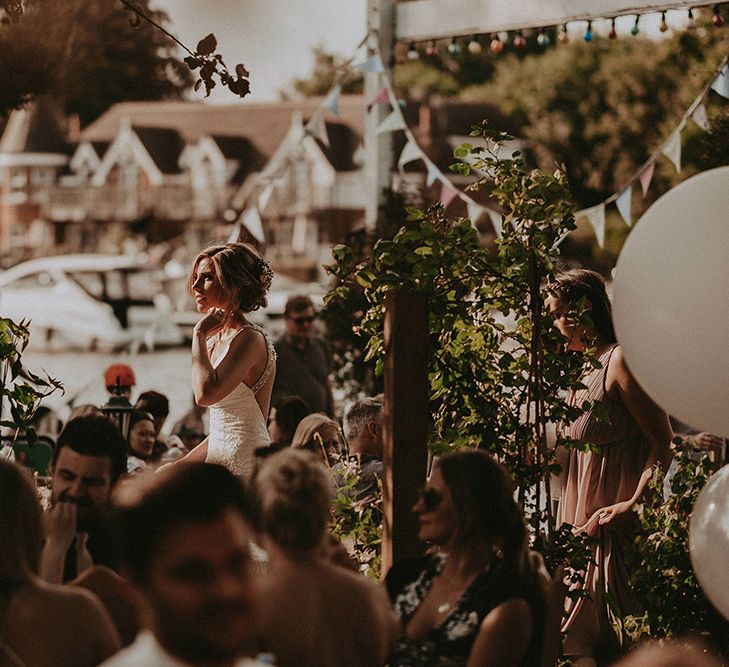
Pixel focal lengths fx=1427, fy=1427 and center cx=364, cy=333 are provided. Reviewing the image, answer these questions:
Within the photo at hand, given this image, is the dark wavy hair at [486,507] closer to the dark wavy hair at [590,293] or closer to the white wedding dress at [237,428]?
the dark wavy hair at [590,293]

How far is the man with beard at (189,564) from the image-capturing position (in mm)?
2029

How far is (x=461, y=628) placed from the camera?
3098 millimetres

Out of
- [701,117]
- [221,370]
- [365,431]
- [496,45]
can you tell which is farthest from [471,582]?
[496,45]

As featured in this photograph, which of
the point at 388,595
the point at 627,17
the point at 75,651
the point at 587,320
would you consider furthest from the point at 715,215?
the point at 627,17

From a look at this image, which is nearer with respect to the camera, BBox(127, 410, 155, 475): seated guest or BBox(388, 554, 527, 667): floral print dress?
BBox(388, 554, 527, 667): floral print dress

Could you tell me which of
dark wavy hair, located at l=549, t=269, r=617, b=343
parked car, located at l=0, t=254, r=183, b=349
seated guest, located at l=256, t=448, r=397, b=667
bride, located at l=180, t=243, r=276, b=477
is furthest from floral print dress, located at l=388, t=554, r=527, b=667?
parked car, located at l=0, t=254, r=183, b=349

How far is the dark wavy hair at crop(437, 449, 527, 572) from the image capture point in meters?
3.18

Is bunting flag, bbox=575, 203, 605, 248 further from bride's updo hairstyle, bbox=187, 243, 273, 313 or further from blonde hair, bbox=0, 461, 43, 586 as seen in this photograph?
blonde hair, bbox=0, 461, 43, 586

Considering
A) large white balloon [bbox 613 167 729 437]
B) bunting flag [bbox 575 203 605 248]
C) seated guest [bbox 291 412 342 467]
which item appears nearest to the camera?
large white balloon [bbox 613 167 729 437]

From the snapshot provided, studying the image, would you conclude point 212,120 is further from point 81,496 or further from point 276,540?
point 276,540

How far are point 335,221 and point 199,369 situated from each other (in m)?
56.9

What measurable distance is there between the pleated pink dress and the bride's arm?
3.72 ft

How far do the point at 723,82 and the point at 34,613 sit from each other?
17.2 feet

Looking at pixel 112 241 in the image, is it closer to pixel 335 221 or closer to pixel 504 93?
pixel 335 221
